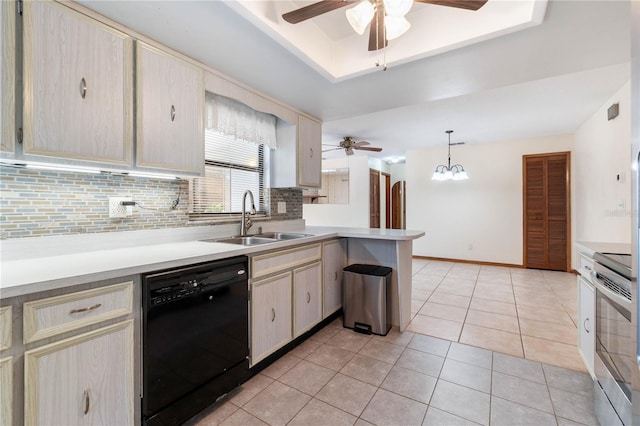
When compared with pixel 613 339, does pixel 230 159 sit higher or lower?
higher

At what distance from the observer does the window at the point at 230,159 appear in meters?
2.32

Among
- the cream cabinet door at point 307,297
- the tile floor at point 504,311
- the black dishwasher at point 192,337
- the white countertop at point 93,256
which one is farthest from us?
the tile floor at point 504,311

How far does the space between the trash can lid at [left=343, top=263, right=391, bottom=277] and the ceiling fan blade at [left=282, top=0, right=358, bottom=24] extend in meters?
2.05

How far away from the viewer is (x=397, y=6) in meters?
1.42

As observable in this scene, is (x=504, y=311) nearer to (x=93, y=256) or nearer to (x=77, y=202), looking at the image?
(x=93, y=256)

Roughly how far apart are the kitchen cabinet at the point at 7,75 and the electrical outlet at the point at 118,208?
0.57m

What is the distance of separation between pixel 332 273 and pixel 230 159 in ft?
4.76

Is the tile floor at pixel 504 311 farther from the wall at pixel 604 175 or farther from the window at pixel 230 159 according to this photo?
the window at pixel 230 159

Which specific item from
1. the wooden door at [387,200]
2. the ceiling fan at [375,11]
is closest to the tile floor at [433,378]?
the ceiling fan at [375,11]

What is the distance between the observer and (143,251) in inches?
67.1

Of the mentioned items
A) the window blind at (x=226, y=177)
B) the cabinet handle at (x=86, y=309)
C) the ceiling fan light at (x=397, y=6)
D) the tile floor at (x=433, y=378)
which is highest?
the ceiling fan light at (x=397, y=6)

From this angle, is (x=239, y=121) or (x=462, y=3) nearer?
(x=462, y=3)

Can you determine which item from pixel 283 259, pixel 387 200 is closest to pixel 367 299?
pixel 283 259

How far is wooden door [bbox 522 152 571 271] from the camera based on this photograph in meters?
5.01
